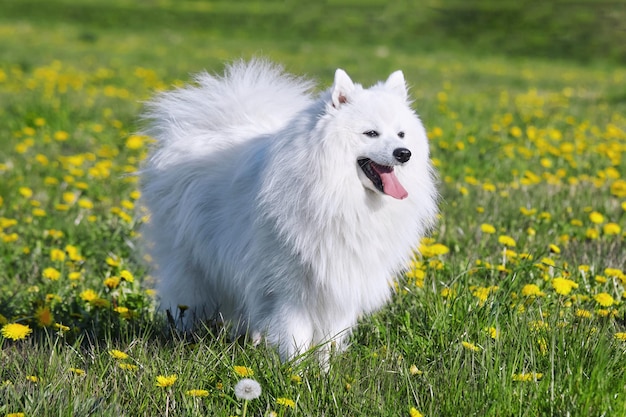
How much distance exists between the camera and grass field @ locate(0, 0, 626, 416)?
2.76 m

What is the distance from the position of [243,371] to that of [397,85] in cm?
156

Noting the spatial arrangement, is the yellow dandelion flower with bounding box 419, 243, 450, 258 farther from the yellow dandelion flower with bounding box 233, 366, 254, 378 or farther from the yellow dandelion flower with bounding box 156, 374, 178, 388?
the yellow dandelion flower with bounding box 156, 374, 178, 388

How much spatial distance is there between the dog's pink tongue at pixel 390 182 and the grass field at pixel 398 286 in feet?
1.57

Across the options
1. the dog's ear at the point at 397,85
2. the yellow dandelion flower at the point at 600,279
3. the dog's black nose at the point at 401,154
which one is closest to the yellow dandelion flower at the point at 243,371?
the dog's black nose at the point at 401,154

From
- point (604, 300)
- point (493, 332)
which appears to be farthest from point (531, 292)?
point (493, 332)

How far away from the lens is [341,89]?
3465 millimetres

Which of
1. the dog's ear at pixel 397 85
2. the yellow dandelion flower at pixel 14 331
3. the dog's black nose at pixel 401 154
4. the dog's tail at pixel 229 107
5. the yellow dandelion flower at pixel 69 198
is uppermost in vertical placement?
the dog's ear at pixel 397 85

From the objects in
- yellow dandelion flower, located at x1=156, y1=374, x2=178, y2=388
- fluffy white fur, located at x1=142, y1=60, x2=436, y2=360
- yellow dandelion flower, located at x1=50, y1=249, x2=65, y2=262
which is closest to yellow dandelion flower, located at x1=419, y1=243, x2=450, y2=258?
fluffy white fur, located at x1=142, y1=60, x2=436, y2=360

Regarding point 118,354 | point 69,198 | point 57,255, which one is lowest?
point 69,198

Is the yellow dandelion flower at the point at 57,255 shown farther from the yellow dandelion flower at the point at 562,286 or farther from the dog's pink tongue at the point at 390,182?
the yellow dandelion flower at the point at 562,286

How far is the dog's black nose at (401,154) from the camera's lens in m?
3.28

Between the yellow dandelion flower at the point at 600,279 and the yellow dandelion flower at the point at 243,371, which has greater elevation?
the yellow dandelion flower at the point at 243,371

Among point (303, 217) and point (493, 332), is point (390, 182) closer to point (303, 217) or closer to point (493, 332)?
point (303, 217)

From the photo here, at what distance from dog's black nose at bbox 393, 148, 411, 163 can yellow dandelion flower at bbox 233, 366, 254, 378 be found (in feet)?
3.34
